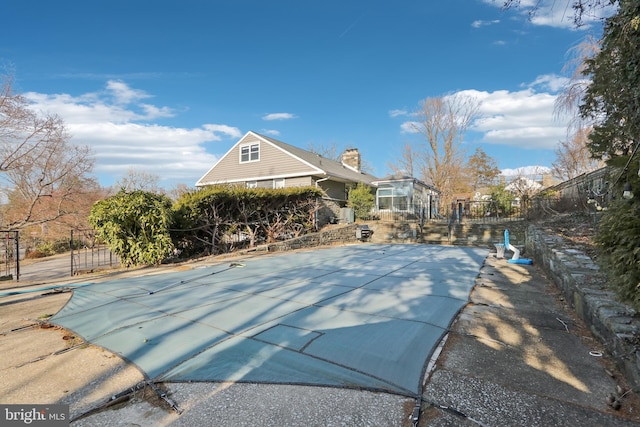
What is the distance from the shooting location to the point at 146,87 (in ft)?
48.5

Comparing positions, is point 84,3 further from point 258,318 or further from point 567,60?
point 567,60

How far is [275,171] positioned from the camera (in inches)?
706

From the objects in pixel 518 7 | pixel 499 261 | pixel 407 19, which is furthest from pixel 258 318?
pixel 407 19

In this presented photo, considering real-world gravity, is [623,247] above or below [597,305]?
above

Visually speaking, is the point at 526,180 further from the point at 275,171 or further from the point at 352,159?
the point at 275,171

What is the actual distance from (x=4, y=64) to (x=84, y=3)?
15.5 ft

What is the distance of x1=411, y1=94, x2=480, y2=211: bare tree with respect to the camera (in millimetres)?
25141

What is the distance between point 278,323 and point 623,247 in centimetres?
307

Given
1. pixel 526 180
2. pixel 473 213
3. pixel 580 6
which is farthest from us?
pixel 526 180

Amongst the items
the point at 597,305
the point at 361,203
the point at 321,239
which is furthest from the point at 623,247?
the point at 361,203

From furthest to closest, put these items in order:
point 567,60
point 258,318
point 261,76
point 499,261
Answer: point 261,76 → point 567,60 → point 499,261 → point 258,318

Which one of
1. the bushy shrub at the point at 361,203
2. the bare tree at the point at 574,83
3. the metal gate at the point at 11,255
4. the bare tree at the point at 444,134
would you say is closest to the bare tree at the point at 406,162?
the bare tree at the point at 444,134

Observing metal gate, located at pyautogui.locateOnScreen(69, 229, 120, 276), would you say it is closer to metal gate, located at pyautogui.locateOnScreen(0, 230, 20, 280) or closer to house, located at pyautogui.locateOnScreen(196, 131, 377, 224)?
metal gate, located at pyautogui.locateOnScreen(0, 230, 20, 280)

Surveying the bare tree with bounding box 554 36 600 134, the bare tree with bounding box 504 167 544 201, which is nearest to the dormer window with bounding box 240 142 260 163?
the bare tree with bounding box 554 36 600 134
